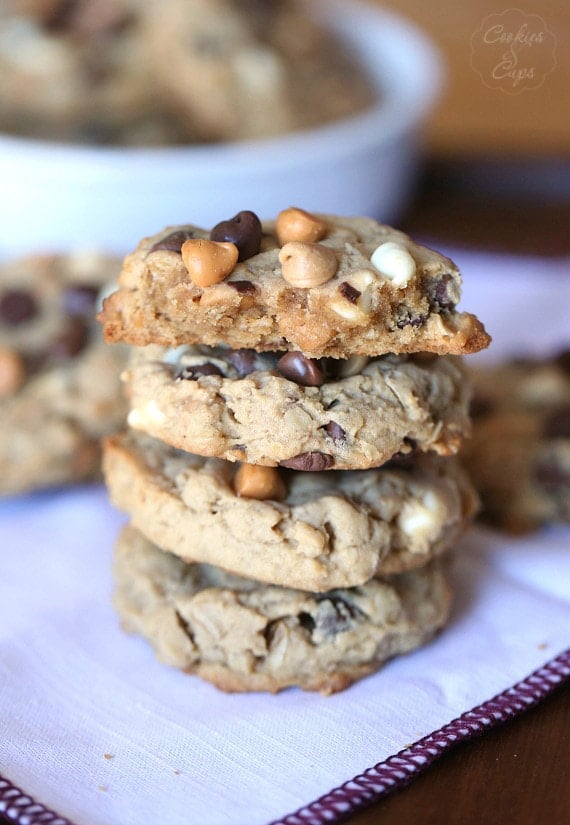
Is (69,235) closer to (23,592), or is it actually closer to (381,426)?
(23,592)

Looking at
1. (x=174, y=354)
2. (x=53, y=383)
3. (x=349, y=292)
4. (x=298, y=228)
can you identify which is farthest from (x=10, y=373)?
(x=349, y=292)

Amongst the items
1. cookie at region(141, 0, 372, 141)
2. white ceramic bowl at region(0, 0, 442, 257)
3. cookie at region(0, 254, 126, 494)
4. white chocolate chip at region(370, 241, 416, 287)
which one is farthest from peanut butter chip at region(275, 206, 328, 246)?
cookie at region(141, 0, 372, 141)

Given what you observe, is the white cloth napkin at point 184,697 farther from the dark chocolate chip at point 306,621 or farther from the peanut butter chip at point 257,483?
the peanut butter chip at point 257,483

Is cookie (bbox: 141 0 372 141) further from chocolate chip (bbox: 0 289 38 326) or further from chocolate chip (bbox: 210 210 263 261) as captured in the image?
chocolate chip (bbox: 210 210 263 261)

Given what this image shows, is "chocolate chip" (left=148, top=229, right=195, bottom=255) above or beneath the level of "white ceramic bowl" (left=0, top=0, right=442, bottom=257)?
above

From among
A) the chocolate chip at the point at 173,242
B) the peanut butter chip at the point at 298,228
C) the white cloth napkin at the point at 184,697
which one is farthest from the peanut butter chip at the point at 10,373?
the peanut butter chip at the point at 298,228

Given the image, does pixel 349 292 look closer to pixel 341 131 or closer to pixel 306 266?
pixel 306 266

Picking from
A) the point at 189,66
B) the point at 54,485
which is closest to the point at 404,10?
the point at 189,66
